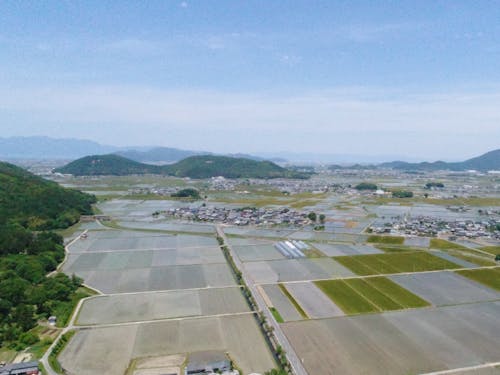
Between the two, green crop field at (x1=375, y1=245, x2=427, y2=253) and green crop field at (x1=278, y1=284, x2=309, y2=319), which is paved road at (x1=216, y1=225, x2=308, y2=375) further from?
green crop field at (x1=375, y1=245, x2=427, y2=253)

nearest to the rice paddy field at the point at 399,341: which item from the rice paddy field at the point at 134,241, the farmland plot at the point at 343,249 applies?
the farmland plot at the point at 343,249

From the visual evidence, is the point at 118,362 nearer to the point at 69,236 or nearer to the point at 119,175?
the point at 69,236

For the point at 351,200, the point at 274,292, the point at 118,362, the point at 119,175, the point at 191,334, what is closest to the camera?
the point at 118,362

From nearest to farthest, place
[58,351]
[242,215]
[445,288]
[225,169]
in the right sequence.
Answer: [58,351] < [445,288] < [242,215] < [225,169]

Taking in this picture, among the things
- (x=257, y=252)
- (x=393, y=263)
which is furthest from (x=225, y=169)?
(x=393, y=263)

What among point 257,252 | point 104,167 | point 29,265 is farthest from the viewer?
point 104,167

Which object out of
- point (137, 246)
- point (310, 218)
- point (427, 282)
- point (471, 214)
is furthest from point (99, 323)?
point (471, 214)

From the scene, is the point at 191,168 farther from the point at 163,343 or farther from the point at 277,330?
the point at 163,343
